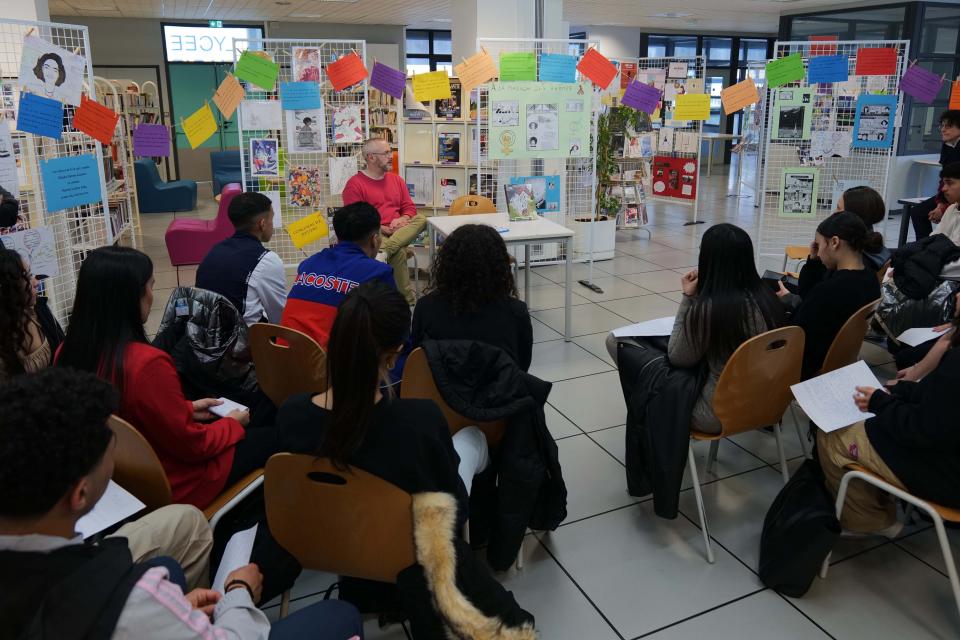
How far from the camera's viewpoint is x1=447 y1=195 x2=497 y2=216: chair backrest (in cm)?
533

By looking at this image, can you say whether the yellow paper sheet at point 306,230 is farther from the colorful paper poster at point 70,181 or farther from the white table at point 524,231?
the colorful paper poster at point 70,181

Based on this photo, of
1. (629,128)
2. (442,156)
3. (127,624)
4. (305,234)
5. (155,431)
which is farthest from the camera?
(629,128)

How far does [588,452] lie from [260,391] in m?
1.48

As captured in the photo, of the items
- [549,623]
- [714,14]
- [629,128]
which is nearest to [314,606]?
[549,623]

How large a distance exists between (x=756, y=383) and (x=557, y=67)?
3904 millimetres

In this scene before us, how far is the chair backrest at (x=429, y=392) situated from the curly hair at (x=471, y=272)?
36cm

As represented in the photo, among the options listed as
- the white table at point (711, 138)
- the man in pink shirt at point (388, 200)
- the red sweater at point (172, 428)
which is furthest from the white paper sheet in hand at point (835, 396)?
the white table at point (711, 138)

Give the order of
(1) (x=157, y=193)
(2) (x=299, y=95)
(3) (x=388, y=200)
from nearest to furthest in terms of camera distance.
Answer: (2) (x=299, y=95)
(3) (x=388, y=200)
(1) (x=157, y=193)

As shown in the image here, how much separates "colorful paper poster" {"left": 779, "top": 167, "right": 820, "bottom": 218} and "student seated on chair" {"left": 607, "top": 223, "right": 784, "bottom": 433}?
3859 mm

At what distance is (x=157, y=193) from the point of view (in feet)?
31.9

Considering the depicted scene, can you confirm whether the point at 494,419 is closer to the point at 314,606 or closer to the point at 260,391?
the point at 314,606

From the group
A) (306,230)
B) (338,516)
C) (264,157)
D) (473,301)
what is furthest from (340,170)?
(338,516)

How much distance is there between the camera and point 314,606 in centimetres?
150

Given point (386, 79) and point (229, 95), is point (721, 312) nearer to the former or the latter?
point (386, 79)
